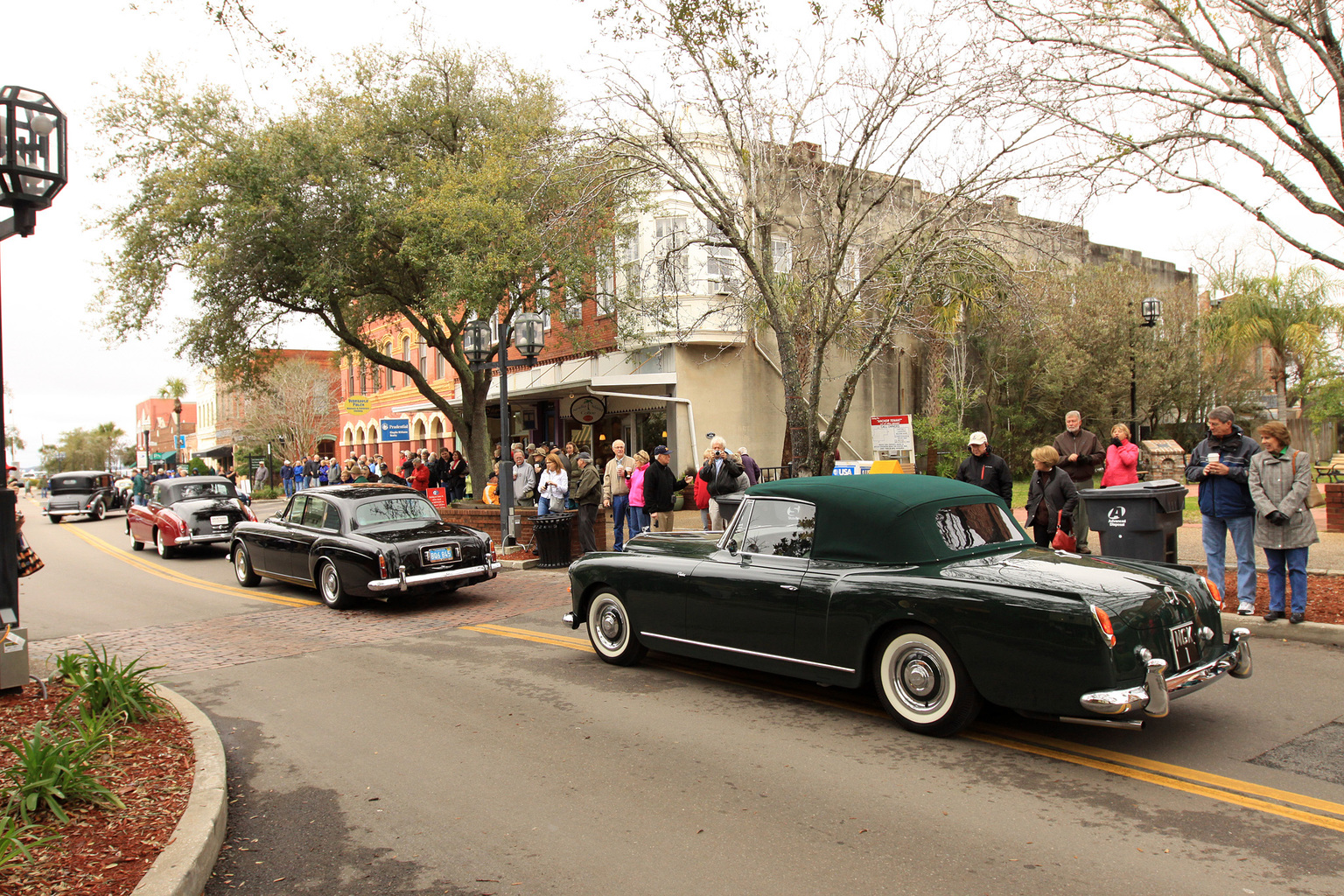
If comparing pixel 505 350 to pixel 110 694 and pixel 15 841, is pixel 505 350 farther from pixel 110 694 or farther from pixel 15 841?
pixel 15 841

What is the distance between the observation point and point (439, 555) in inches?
422

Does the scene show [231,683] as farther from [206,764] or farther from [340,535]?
[340,535]

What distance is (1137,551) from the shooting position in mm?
8625

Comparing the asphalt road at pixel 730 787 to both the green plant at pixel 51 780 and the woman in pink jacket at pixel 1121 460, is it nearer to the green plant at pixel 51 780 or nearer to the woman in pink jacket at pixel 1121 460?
the green plant at pixel 51 780

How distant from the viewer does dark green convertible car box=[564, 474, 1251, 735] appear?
468 centimetres

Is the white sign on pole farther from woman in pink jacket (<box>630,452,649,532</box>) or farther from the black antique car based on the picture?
the black antique car

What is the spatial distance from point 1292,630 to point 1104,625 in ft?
14.7

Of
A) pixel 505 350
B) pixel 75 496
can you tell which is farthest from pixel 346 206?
pixel 75 496

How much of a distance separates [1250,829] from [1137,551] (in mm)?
5090

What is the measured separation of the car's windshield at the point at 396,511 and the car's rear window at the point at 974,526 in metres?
7.76

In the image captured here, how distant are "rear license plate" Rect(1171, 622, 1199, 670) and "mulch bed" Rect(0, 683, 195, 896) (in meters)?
5.25

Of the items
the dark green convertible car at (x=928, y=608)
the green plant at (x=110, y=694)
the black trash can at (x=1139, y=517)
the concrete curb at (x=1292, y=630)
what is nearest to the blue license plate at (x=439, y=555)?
the dark green convertible car at (x=928, y=608)

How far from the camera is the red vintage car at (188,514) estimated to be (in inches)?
698

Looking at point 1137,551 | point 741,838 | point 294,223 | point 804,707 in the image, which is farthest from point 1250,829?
point 294,223
